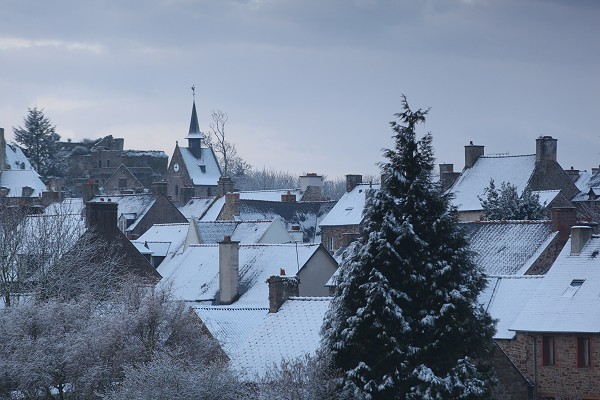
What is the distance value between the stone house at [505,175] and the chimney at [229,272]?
25369 millimetres

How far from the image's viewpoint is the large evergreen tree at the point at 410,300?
2909 centimetres

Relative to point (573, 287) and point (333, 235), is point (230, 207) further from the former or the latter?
point (573, 287)

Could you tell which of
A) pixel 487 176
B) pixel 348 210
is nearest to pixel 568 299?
pixel 487 176

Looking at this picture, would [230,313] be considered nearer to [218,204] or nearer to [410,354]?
[410,354]

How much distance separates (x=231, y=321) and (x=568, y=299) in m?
10.1

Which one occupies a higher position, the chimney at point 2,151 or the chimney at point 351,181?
the chimney at point 2,151

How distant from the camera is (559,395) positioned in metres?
38.2

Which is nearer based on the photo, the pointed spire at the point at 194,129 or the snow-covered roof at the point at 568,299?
the snow-covered roof at the point at 568,299

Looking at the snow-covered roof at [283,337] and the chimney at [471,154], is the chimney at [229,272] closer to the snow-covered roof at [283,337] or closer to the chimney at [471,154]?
the snow-covered roof at [283,337]

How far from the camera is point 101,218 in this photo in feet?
170

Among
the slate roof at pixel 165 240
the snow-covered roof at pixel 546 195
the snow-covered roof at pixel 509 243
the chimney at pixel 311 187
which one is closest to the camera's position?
A: the snow-covered roof at pixel 509 243

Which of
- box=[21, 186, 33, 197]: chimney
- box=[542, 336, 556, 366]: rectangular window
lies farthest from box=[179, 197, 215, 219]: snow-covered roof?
box=[542, 336, 556, 366]: rectangular window

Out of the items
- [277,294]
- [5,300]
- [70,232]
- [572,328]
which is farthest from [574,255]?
[70,232]

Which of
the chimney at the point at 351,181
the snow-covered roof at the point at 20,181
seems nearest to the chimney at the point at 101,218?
the chimney at the point at 351,181
